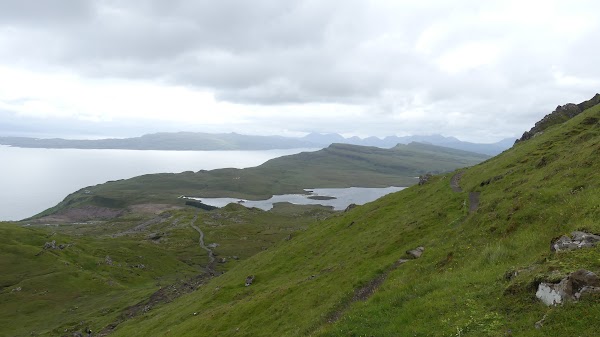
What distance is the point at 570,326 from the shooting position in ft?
47.9

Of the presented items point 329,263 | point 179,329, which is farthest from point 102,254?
point 329,263

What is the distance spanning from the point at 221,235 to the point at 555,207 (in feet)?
529

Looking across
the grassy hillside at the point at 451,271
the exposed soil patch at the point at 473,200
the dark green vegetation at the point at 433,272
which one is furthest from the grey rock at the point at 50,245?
the exposed soil patch at the point at 473,200

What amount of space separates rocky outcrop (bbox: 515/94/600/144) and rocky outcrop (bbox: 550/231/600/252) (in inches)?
3127

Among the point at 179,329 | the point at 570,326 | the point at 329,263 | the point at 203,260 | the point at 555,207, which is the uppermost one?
the point at 555,207

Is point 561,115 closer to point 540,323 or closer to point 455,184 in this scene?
point 455,184

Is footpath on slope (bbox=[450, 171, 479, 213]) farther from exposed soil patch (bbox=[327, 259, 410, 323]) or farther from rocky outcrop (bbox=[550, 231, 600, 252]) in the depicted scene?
rocky outcrop (bbox=[550, 231, 600, 252])

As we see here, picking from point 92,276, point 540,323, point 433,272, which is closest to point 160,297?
point 92,276

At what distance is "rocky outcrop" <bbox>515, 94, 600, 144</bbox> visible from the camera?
299 feet

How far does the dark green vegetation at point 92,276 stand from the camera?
84.5 m

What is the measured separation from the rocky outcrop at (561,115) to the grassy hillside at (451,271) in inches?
1125

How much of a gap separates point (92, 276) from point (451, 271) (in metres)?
116

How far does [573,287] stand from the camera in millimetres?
15820

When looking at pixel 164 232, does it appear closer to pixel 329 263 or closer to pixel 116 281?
pixel 116 281
